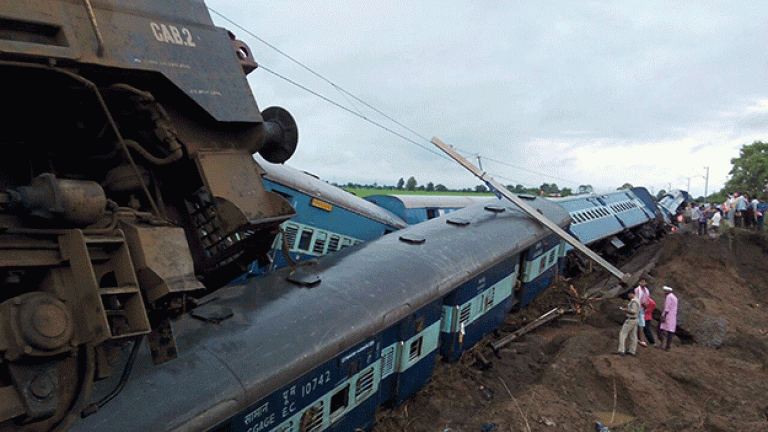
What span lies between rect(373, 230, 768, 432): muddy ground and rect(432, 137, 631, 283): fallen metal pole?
1.15 meters

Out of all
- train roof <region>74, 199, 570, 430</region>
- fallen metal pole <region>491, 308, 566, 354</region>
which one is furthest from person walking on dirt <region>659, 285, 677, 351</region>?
train roof <region>74, 199, 570, 430</region>

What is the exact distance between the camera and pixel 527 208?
14.0m

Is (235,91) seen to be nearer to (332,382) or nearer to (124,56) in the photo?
(124,56)

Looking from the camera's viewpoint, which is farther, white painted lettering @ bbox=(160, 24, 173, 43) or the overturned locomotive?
white painted lettering @ bbox=(160, 24, 173, 43)

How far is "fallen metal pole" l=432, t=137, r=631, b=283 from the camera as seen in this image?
45.9 ft

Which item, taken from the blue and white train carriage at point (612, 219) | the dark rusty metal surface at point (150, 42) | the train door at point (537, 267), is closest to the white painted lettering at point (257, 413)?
the dark rusty metal surface at point (150, 42)

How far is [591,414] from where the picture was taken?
27.6ft

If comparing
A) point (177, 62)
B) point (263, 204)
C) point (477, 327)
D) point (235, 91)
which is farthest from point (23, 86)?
point (477, 327)

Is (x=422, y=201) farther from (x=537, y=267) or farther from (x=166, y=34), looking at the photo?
(x=166, y=34)

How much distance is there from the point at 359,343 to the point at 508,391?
4261mm

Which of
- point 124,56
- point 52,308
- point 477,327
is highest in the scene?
point 124,56

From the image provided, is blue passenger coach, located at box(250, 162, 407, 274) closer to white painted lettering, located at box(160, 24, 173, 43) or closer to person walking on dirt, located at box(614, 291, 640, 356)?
white painted lettering, located at box(160, 24, 173, 43)

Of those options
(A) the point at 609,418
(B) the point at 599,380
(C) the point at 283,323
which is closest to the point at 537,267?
(B) the point at 599,380

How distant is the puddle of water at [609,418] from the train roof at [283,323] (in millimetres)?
3182
